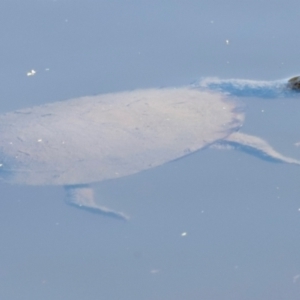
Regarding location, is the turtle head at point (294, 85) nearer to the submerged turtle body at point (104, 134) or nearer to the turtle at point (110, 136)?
the turtle at point (110, 136)

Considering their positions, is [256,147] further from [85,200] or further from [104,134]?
[85,200]

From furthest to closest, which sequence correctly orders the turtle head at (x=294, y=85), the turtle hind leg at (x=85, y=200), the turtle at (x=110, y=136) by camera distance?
the turtle head at (x=294, y=85), the turtle at (x=110, y=136), the turtle hind leg at (x=85, y=200)

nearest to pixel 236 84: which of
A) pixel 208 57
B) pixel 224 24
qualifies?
pixel 208 57

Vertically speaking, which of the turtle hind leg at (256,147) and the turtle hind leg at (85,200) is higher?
the turtle hind leg at (256,147)

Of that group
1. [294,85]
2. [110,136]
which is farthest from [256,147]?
[110,136]

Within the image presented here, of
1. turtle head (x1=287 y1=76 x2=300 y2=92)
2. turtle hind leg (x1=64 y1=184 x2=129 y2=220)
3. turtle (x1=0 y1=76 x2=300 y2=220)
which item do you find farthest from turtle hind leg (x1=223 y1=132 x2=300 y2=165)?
turtle hind leg (x1=64 y1=184 x2=129 y2=220)

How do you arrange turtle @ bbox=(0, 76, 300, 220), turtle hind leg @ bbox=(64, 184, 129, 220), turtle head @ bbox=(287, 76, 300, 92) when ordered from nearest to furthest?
1. turtle hind leg @ bbox=(64, 184, 129, 220)
2. turtle @ bbox=(0, 76, 300, 220)
3. turtle head @ bbox=(287, 76, 300, 92)

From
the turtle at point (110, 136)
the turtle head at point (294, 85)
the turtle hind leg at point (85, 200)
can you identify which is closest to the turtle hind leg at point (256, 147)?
the turtle at point (110, 136)

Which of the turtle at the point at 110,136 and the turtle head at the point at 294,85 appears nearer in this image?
the turtle at the point at 110,136

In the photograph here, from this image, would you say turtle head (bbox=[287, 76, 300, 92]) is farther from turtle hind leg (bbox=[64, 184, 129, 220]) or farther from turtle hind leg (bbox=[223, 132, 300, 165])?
turtle hind leg (bbox=[64, 184, 129, 220])
